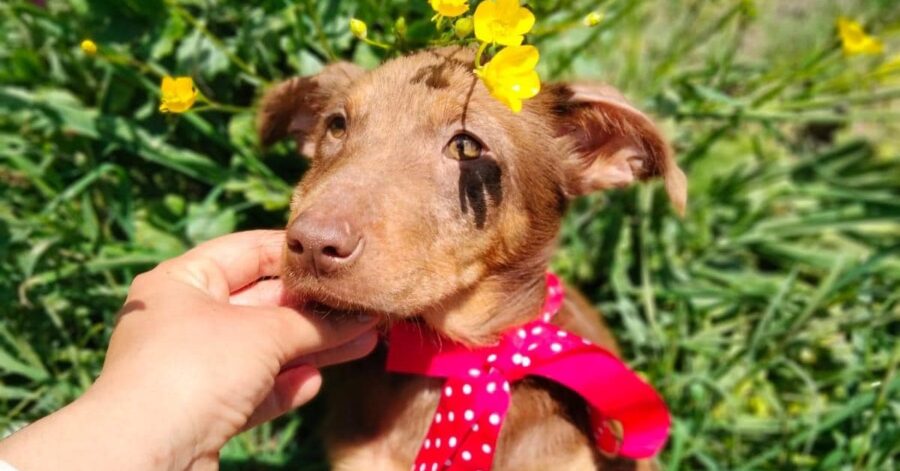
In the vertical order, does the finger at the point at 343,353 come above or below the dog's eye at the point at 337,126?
below

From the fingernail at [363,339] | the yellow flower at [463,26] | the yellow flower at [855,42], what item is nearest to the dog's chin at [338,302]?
the fingernail at [363,339]

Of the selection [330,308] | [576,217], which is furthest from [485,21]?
[576,217]

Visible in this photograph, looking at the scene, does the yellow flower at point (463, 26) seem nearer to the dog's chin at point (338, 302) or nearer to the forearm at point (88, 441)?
the dog's chin at point (338, 302)

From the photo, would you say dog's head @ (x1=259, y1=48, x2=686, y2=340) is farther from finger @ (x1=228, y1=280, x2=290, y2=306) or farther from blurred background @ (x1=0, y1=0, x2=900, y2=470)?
blurred background @ (x1=0, y1=0, x2=900, y2=470)

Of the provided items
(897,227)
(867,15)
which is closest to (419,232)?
(897,227)

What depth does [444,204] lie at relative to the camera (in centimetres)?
279

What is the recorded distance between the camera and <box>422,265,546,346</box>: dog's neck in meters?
3.11

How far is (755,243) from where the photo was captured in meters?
4.94

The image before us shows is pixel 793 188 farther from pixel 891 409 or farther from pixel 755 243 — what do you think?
pixel 891 409

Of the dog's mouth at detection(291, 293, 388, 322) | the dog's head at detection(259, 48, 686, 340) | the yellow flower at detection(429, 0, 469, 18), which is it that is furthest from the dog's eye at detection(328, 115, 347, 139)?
the yellow flower at detection(429, 0, 469, 18)

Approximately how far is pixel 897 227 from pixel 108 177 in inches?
181

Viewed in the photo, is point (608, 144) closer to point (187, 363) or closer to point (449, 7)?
point (449, 7)

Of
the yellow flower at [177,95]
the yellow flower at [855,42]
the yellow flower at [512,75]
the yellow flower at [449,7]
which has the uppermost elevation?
the yellow flower at [449,7]

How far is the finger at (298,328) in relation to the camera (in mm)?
2453
